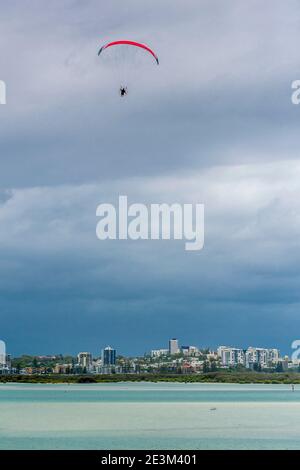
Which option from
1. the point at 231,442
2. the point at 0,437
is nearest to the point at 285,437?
the point at 231,442
